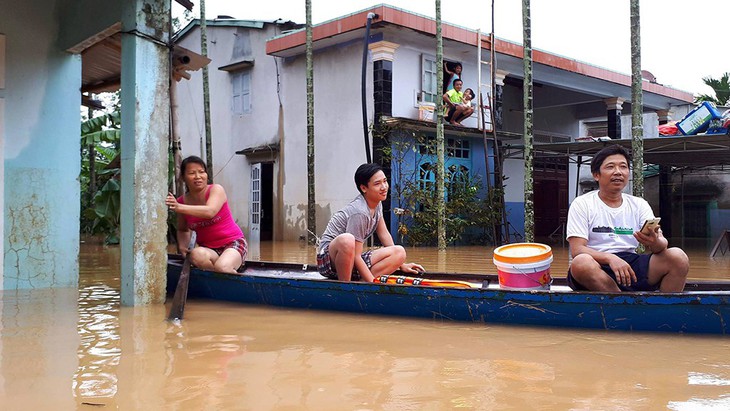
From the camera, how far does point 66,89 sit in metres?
7.29

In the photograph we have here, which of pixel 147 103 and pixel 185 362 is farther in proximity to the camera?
pixel 147 103

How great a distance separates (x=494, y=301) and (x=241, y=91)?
571 inches

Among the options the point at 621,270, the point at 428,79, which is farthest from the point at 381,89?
the point at 621,270

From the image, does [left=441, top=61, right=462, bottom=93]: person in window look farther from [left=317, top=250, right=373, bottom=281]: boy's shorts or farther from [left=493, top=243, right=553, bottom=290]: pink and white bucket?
[left=493, top=243, right=553, bottom=290]: pink and white bucket

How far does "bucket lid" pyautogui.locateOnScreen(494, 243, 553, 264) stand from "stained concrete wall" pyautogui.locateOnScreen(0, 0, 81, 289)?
4.71 meters

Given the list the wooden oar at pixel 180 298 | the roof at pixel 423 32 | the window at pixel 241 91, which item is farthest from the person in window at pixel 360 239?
the window at pixel 241 91

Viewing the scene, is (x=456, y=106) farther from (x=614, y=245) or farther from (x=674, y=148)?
(x=614, y=245)

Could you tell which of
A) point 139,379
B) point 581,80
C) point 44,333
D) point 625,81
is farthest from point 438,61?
point 139,379

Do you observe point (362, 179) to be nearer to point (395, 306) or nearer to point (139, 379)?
point (395, 306)

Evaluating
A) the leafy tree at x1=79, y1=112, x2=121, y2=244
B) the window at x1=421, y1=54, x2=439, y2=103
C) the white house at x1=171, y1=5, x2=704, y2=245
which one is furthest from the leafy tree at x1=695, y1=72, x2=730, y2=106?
the leafy tree at x1=79, y1=112, x2=121, y2=244

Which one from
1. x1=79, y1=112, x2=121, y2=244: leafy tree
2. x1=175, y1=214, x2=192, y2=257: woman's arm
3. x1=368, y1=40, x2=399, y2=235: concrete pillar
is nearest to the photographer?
x1=175, y1=214, x2=192, y2=257: woman's arm

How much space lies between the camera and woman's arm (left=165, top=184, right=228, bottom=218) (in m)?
→ 5.87

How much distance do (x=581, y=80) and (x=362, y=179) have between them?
14.2 metres

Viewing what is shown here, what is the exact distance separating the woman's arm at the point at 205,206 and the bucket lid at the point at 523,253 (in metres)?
2.56
